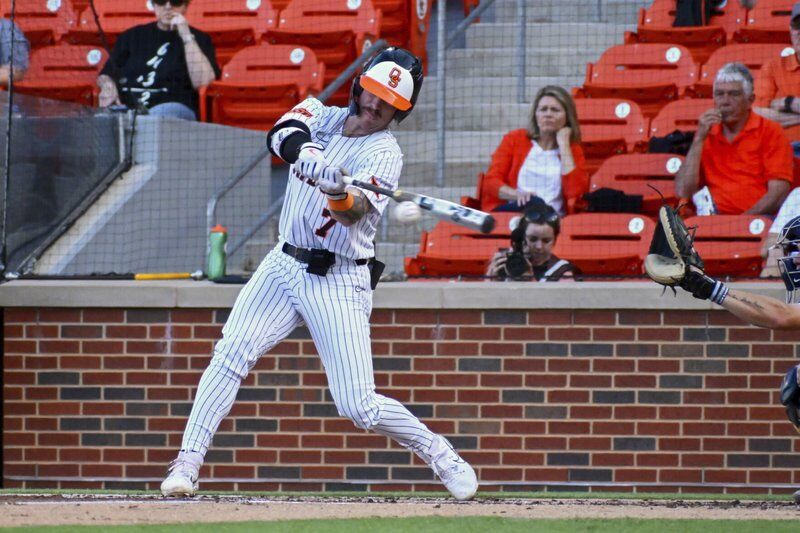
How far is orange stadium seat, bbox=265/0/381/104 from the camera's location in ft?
29.5

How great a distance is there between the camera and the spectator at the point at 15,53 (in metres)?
7.30

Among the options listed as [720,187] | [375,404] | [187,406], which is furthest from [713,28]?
[375,404]

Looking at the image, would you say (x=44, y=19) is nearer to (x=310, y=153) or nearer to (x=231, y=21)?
(x=231, y=21)

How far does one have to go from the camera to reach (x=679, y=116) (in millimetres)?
8055

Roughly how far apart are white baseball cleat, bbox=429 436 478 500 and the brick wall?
149 cm

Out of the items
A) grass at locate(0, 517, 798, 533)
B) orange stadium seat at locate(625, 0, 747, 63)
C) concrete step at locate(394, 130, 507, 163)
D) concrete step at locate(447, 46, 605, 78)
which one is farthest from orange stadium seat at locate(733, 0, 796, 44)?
grass at locate(0, 517, 798, 533)

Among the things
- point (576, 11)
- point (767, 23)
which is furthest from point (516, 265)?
point (576, 11)

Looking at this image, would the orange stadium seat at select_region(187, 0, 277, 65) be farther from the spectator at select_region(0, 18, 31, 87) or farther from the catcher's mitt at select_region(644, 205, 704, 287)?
the catcher's mitt at select_region(644, 205, 704, 287)

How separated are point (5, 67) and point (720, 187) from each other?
4.21m

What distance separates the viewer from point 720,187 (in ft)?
23.8

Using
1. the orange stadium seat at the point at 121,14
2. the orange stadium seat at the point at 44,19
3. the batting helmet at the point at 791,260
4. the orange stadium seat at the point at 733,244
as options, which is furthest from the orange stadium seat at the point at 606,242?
the orange stadium seat at the point at 121,14

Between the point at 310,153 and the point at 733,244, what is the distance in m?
3.23

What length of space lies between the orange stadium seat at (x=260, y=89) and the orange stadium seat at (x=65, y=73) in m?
0.93

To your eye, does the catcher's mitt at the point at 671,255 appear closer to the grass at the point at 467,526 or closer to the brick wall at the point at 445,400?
the grass at the point at 467,526
